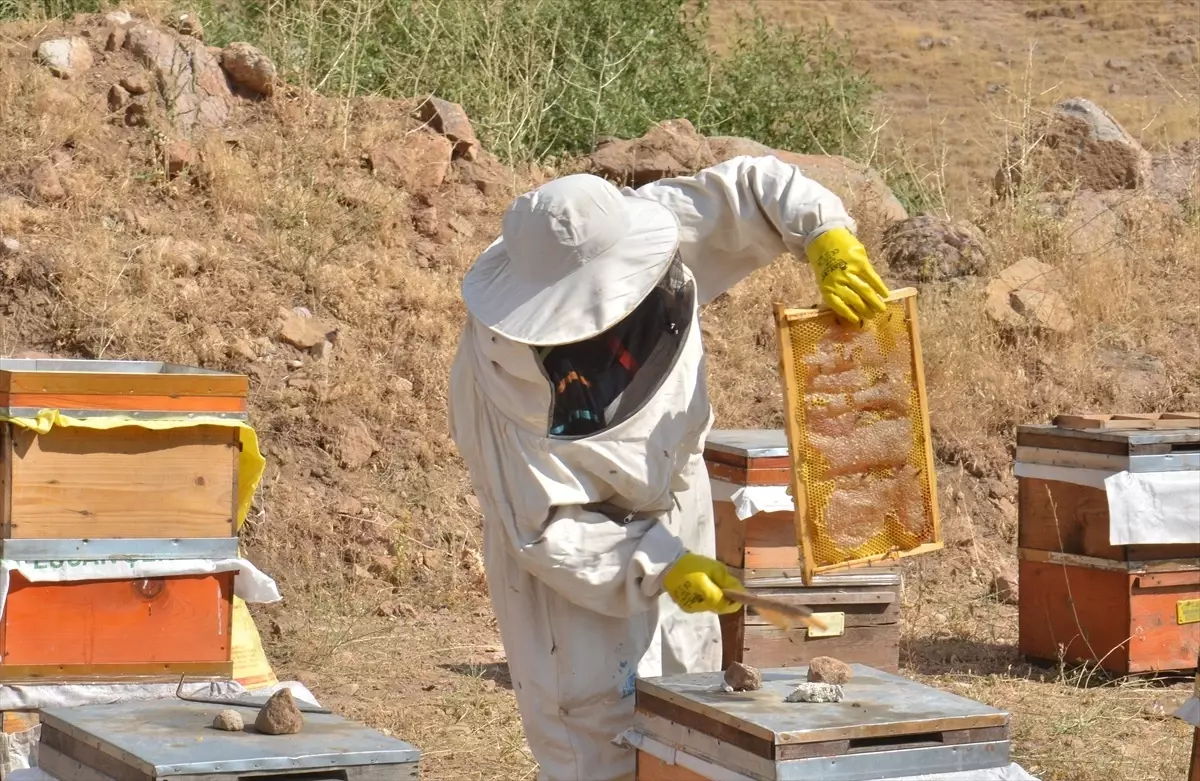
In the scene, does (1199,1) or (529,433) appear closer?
(529,433)

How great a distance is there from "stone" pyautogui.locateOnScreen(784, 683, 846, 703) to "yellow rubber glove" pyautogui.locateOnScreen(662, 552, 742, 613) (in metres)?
0.23

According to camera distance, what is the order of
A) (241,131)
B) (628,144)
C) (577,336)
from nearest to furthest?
1. (577,336)
2. (241,131)
3. (628,144)

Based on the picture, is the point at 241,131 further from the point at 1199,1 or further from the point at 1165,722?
the point at 1199,1

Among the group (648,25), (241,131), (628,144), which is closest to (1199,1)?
(648,25)

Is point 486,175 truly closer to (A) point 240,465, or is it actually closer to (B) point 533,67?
(B) point 533,67

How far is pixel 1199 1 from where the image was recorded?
20.0 meters

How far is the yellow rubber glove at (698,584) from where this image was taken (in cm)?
321

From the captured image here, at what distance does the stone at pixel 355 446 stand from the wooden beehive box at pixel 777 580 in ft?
Result: 7.73

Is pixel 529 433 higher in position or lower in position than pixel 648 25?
lower

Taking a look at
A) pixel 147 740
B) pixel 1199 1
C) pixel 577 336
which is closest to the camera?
pixel 147 740

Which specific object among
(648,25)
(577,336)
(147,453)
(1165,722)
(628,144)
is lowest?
(1165,722)

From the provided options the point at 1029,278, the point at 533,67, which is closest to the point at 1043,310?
the point at 1029,278

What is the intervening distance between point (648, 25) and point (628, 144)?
2038 millimetres

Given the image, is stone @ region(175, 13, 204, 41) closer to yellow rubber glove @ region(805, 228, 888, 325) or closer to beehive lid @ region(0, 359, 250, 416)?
beehive lid @ region(0, 359, 250, 416)
